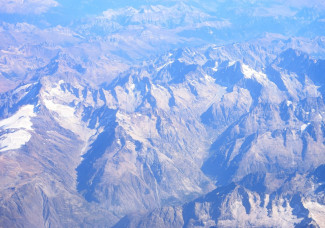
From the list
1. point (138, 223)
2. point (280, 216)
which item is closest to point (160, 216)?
point (138, 223)

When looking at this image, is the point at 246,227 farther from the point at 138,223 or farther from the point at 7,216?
the point at 7,216

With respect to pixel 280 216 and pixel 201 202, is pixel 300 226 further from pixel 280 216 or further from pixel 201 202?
pixel 201 202

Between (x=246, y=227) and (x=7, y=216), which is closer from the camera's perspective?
(x=246, y=227)

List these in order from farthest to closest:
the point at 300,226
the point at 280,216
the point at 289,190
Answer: the point at 289,190 → the point at 280,216 → the point at 300,226

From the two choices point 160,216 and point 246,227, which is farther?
point 160,216

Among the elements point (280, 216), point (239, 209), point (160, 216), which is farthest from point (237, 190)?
point (160, 216)

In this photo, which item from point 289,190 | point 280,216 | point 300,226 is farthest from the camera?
point 289,190

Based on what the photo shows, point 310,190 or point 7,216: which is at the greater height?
point 7,216

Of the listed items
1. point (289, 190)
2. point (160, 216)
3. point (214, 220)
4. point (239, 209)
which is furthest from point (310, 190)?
point (160, 216)

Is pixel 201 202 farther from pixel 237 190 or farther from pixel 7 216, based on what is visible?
pixel 7 216
